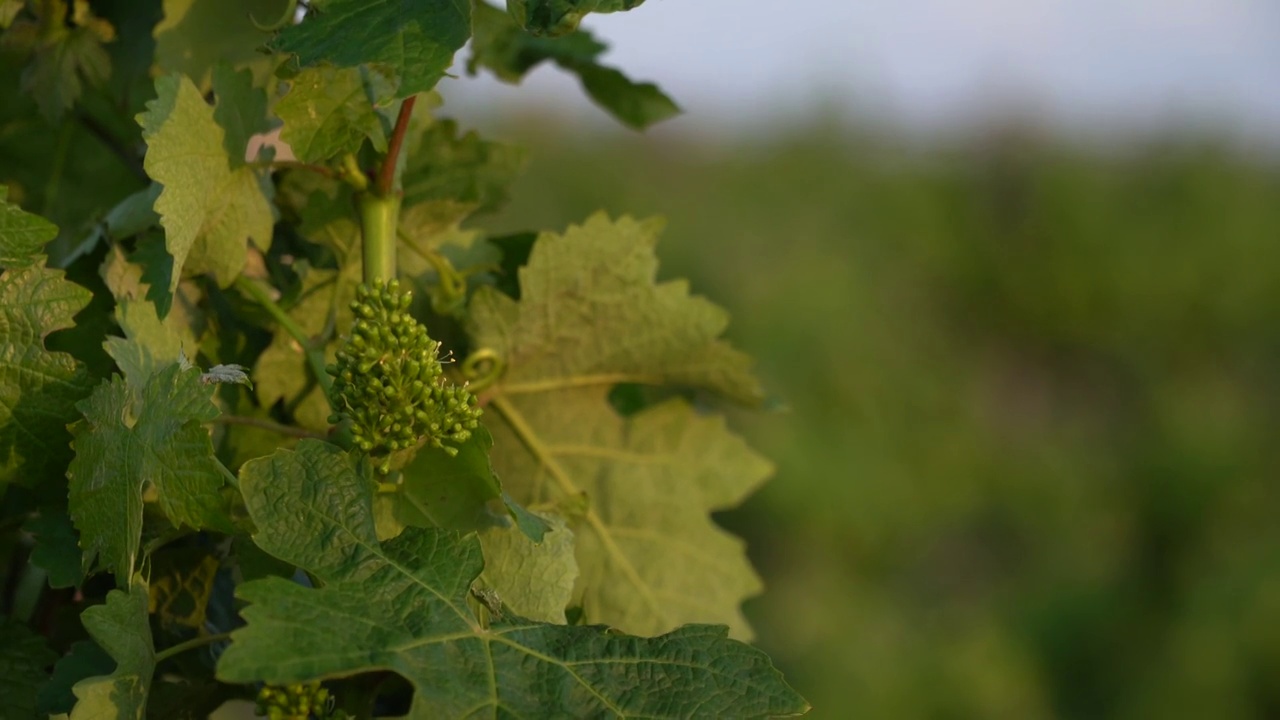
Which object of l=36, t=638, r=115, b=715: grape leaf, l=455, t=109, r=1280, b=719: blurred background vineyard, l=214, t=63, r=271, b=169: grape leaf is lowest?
l=455, t=109, r=1280, b=719: blurred background vineyard

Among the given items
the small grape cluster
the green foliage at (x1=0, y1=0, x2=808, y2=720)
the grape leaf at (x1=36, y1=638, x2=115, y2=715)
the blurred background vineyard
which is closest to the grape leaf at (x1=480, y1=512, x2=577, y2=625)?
the green foliage at (x1=0, y1=0, x2=808, y2=720)

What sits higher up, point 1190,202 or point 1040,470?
point 1190,202

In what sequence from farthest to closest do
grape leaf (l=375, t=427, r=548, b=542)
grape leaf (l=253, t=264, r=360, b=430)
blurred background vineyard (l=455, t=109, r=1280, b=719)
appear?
blurred background vineyard (l=455, t=109, r=1280, b=719) < grape leaf (l=253, t=264, r=360, b=430) < grape leaf (l=375, t=427, r=548, b=542)

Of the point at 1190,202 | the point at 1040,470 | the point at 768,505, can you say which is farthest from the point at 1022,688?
the point at 1190,202

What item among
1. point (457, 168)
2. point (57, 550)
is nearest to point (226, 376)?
point (57, 550)

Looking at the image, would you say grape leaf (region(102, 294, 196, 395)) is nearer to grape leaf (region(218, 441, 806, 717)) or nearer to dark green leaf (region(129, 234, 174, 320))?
dark green leaf (region(129, 234, 174, 320))

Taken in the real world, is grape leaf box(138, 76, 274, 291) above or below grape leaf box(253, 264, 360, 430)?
above

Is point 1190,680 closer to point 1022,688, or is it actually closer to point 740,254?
point 1022,688
